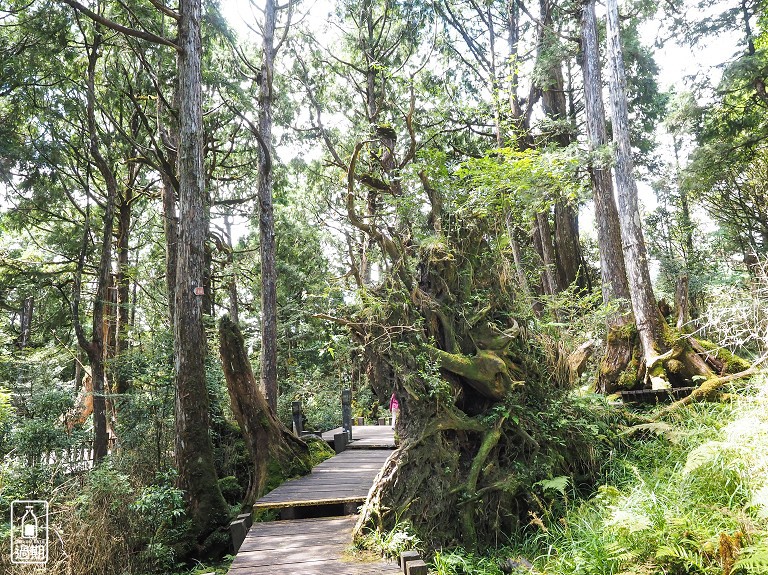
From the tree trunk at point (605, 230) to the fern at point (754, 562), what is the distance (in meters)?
6.35

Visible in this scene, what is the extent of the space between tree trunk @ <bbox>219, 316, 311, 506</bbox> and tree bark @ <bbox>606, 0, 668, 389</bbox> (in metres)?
7.12

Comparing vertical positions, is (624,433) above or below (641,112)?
below

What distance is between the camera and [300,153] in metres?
19.3

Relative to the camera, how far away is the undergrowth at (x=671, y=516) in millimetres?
4086

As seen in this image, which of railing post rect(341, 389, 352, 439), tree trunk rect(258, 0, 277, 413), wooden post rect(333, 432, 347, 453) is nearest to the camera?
wooden post rect(333, 432, 347, 453)

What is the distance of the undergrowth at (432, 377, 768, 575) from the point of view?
4.09 m

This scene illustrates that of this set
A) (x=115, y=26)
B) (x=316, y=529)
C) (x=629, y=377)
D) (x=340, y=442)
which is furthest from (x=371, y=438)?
(x=115, y=26)

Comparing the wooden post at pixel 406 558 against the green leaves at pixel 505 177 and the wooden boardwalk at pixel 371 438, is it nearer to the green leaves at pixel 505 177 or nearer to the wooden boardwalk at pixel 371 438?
the green leaves at pixel 505 177

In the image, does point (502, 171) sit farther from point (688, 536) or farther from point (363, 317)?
point (688, 536)

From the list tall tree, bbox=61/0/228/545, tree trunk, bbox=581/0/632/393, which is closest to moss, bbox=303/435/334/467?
tall tree, bbox=61/0/228/545

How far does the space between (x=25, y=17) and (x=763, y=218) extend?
24139 mm

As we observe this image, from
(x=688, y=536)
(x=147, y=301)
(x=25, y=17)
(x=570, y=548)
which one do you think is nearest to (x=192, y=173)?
(x=25, y=17)

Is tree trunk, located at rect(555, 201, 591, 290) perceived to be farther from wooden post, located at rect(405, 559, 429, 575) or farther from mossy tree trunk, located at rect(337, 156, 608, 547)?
wooden post, located at rect(405, 559, 429, 575)

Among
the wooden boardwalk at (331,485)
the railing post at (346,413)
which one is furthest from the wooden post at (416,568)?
the railing post at (346,413)
